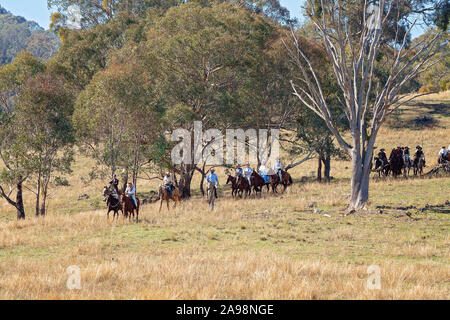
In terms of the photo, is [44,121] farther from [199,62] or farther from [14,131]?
[199,62]

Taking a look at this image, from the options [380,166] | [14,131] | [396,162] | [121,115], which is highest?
[121,115]

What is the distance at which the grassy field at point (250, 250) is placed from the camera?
10195 mm

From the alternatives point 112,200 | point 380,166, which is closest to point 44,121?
point 112,200

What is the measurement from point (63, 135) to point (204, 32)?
11.1m

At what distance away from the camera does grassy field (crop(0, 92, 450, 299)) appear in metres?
10.2

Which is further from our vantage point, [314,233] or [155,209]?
[155,209]

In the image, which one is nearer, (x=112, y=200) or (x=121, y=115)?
(x=112, y=200)

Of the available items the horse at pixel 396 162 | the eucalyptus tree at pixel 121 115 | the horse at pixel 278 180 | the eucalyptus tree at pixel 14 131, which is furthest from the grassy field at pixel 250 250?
the eucalyptus tree at pixel 14 131

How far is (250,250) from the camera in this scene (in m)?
15.1

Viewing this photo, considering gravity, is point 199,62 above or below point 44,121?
above
